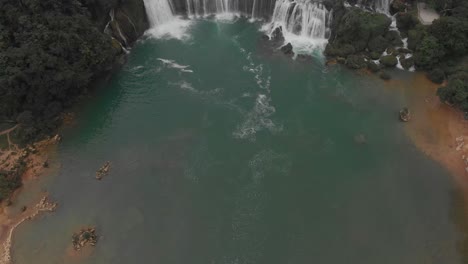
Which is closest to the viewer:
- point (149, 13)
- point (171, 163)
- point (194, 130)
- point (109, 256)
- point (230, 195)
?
point (109, 256)

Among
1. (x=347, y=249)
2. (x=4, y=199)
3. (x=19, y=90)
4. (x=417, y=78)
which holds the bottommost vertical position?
(x=347, y=249)

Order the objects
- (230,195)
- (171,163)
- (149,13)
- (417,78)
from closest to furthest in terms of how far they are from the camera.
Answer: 1. (230,195)
2. (171,163)
3. (417,78)
4. (149,13)

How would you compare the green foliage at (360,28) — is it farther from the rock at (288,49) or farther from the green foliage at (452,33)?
the green foliage at (452,33)

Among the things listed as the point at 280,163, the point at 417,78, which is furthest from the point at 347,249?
the point at 417,78

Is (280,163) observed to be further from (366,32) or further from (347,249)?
(366,32)

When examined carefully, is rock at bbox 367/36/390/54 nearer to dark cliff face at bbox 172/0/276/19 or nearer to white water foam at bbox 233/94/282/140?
dark cliff face at bbox 172/0/276/19

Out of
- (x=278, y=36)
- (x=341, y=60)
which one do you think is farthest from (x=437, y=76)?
(x=278, y=36)
